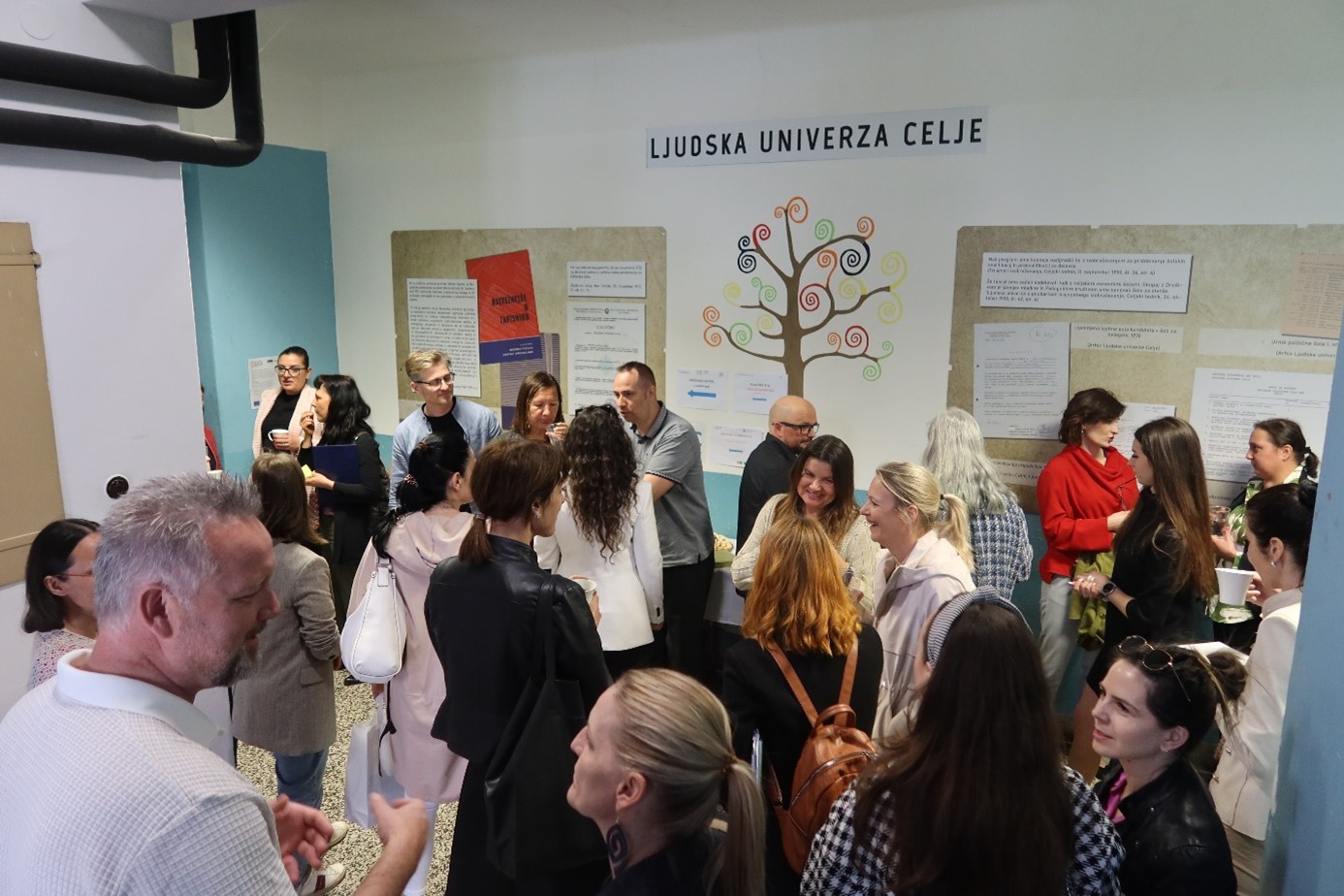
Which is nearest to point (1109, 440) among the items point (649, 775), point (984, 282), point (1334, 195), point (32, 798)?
point (984, 282)

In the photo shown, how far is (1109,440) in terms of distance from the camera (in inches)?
149

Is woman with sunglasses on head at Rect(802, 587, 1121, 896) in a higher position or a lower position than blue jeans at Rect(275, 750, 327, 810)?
higher

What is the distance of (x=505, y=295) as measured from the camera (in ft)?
17.7

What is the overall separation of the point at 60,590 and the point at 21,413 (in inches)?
27.1

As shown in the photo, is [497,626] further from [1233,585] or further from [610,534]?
[1233,585]

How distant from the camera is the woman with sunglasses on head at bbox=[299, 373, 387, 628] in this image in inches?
174

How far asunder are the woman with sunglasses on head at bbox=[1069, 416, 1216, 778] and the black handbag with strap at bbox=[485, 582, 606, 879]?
1.98 metres

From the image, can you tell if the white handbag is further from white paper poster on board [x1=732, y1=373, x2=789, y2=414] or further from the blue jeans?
white paper poster on board [x1=732, y1=373, x2=789, y2=414]

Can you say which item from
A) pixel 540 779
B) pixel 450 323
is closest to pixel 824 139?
pixel 450 323

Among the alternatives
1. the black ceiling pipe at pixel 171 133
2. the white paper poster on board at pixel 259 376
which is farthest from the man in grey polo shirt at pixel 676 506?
the white paper poster on board at pixel 259 376

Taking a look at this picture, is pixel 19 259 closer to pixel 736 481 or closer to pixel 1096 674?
pixel 736 481

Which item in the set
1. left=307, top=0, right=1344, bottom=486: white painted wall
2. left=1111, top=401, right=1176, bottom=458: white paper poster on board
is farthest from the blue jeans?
left=1111, top=401, right=1176, bottom=458: white paper poster on board

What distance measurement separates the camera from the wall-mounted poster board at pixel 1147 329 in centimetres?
354

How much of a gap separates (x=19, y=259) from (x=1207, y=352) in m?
4.22
